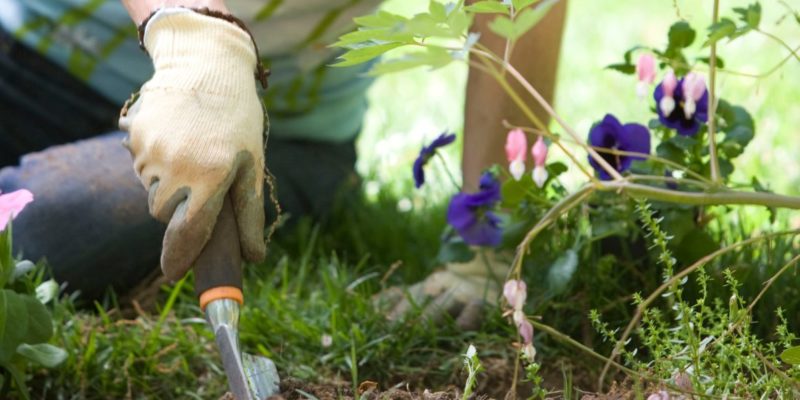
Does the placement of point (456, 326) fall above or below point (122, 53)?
below

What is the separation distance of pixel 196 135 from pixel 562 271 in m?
0.63

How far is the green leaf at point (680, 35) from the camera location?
1.69m

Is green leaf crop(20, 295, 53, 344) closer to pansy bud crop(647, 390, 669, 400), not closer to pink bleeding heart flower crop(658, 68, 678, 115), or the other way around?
pansy bud crop(647, 390, 669, 400)

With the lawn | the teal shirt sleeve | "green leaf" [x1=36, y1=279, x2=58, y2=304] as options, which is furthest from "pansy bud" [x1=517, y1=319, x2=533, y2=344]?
the teal shirt sleeve

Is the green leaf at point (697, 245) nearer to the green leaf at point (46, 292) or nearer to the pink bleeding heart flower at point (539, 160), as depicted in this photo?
the pink bleeding heart flower at point (539, 160)

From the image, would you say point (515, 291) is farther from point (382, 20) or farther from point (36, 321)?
point (36, 321)

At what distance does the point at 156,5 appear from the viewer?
1.55 meters

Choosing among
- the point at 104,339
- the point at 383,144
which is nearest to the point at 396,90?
the point at 383,144

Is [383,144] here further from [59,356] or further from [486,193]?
[59,356]

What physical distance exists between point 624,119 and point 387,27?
1.90 metres

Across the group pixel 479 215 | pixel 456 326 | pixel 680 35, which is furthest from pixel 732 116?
pixel 456 326

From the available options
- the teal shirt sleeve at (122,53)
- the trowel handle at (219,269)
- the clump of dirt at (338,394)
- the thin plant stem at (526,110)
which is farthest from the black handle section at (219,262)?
the teal shirt sleeve at (122,53)

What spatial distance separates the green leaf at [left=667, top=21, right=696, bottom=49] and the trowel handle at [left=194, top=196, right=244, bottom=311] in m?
0.74

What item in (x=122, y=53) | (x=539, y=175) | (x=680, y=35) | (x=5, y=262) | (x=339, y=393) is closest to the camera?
(x=339, y=393)
